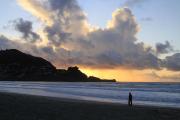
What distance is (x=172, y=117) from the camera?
30.9m

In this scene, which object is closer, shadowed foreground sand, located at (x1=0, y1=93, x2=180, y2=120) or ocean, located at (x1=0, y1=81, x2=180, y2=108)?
shadowed foreground sand, located at (x1=0, y1=93, x2=180, y2=120)

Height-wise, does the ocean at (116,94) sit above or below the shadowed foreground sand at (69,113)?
above

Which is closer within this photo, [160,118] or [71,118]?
[71,118]

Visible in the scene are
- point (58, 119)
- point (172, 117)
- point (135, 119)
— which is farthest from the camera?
point (172, 117)

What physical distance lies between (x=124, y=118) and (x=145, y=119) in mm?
1595

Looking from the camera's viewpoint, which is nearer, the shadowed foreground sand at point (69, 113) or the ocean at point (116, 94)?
the shadowed foreground sand at point (69, 113)

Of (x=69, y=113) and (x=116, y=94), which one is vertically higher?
(x=116, y=94)

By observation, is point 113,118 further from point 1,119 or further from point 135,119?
point 1,119

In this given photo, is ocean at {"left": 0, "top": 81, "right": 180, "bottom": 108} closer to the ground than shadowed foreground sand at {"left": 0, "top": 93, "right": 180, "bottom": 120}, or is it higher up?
higher up

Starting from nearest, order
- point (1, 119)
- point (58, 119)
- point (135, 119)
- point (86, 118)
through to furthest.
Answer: point (1, 119) < point (58, 119) < point (86, 118) < point (135, 119)

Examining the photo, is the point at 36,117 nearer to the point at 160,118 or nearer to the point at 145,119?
the point at 145,119

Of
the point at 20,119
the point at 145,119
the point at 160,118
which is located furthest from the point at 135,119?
the point at 20,119

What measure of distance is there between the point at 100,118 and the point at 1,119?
25.4 ft

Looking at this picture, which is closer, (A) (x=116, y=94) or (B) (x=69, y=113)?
(B) (x=69, y=113)
